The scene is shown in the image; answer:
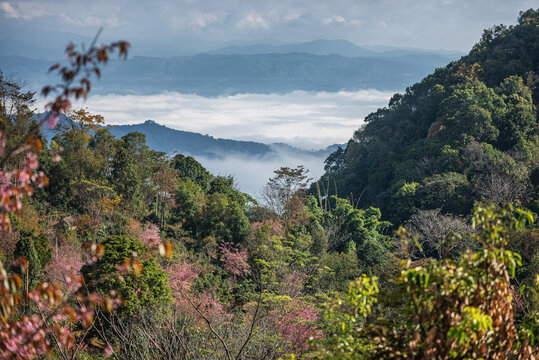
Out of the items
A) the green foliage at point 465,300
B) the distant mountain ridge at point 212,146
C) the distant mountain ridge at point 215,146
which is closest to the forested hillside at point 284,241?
the green foliage at point 465,300

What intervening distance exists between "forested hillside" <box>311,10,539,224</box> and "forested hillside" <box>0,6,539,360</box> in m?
0.12

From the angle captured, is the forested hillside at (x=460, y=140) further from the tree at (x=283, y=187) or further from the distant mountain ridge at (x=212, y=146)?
the distant mountain ridge at (x=212, y=146)

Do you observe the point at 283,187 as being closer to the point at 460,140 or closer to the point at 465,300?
the point at 460,140

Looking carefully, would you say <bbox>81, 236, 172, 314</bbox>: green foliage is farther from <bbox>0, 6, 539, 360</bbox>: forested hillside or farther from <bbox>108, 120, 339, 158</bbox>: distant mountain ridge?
<bbox>108, 120, 339, 158</bbox>: distant mountain ridge

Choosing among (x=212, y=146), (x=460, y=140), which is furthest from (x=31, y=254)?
(x=212, y=146)

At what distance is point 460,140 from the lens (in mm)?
24250

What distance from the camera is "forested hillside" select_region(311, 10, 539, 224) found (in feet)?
68.6

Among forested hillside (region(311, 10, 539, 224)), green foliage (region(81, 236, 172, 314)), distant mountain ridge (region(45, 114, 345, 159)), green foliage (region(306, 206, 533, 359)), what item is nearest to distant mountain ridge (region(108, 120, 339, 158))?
distant mountain ridge (region(45, 114, 345, 159))

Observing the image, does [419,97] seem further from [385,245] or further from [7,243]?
[7,243]

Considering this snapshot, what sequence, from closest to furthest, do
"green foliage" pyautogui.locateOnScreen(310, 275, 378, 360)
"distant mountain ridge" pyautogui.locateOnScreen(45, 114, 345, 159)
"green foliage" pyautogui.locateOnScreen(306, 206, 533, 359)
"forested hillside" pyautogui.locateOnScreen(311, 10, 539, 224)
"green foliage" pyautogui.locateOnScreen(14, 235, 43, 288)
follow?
1. "green foliage" pyautogui.locateOnScreen(306, 206, 533, 359)
2. "green foliage" pyautogui.locateOnScreen(310, 275, 378, 360)
3. "green foliage" pyautogui.locateOnScreen(14, 235, 43, 288)
4. "forested hillside" pyautogui.locateOnScreen(311, 10, 539, 224)
5. "distant mountain ridge" pyautogui.locateOnScreen(45, 114, 345, 159)

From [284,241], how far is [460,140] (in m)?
13.6

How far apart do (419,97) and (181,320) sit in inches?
1183

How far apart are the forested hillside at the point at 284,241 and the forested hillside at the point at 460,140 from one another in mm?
118

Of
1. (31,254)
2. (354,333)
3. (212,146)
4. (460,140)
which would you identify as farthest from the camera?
(212,146)
